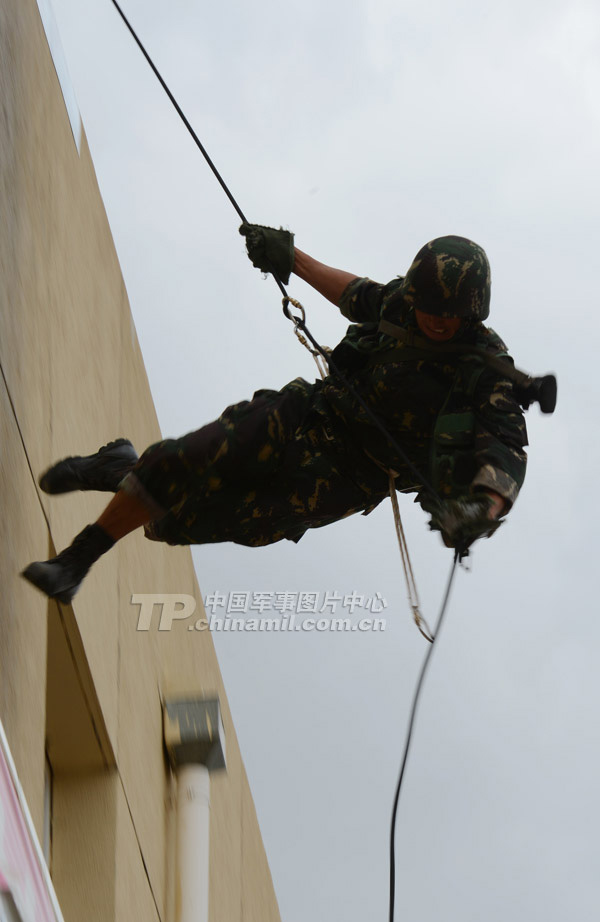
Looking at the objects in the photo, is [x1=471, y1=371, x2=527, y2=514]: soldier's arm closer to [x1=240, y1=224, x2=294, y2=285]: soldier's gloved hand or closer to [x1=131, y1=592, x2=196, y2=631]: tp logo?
[x1=240, y1=224, x2=294, y2=285]: soldier's gloved hand

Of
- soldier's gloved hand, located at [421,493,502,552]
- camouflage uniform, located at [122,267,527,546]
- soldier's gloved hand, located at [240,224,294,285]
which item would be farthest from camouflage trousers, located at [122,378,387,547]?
soldier's gloved hand, located at [421,493,502,552]

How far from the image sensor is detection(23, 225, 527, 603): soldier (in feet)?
16.6

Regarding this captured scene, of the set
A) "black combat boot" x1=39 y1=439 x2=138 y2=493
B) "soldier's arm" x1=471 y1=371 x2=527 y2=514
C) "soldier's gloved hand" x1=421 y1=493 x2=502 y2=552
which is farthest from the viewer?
"black combat boot" x1=39 y1=439 x2=138 y2=493

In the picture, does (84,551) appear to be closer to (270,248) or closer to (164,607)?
(270,248)

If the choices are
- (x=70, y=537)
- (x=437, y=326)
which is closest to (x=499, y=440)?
(x=437, y=326)

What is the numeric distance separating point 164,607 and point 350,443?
341 cm

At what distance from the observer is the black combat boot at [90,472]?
5.39 m

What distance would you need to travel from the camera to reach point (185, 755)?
28.0 feet

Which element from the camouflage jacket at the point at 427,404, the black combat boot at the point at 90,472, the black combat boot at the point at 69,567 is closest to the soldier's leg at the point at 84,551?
the black combat boot at the point at 69,567

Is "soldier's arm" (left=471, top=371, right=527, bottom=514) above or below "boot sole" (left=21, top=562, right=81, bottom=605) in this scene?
above

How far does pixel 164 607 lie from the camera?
8.69 m

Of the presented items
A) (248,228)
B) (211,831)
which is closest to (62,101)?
(248,228)

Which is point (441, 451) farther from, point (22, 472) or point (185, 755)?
point (185, 755)

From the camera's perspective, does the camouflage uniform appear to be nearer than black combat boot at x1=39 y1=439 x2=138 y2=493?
Yes
